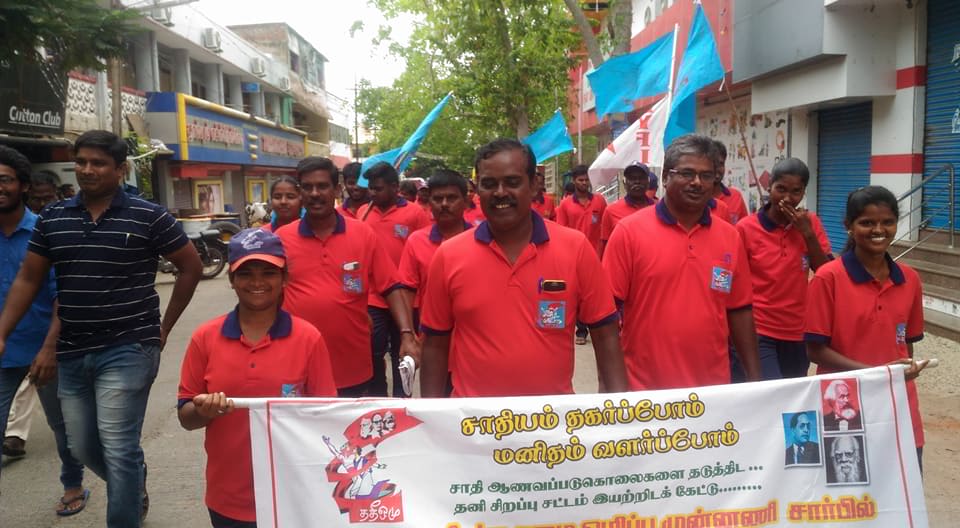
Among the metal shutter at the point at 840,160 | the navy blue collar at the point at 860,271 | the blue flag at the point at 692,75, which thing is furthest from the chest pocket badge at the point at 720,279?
the metal shutter at the point at 840,160

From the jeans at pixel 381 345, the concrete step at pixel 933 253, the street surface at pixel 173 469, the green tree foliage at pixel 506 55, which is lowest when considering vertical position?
the street surface at pixel 173 469

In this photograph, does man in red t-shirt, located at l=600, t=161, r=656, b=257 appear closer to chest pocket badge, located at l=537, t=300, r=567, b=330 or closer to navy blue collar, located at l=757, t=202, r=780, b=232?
navy blue collar, located at l=757, t=202, r=780, b=232

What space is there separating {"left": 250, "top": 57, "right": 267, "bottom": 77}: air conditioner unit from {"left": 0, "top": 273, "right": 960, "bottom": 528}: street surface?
2696 cm

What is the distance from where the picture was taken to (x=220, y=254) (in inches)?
650

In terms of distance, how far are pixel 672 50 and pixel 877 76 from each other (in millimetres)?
3105

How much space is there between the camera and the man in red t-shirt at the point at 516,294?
2906 mm

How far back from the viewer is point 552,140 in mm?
12141

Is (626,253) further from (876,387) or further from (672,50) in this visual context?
(672,50)

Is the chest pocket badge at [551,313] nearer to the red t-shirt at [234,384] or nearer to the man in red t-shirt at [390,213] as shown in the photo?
the red t-shirt at [234,384]

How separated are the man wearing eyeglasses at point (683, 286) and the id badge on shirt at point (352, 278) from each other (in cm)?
148

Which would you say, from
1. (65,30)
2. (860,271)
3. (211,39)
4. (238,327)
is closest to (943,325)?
(860,271)

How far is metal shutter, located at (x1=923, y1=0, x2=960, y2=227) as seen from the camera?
8914 millimetres

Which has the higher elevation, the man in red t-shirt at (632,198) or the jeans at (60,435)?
the man in red t-shirt at (632,198)

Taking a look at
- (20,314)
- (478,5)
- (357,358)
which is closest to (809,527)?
(357,358)
